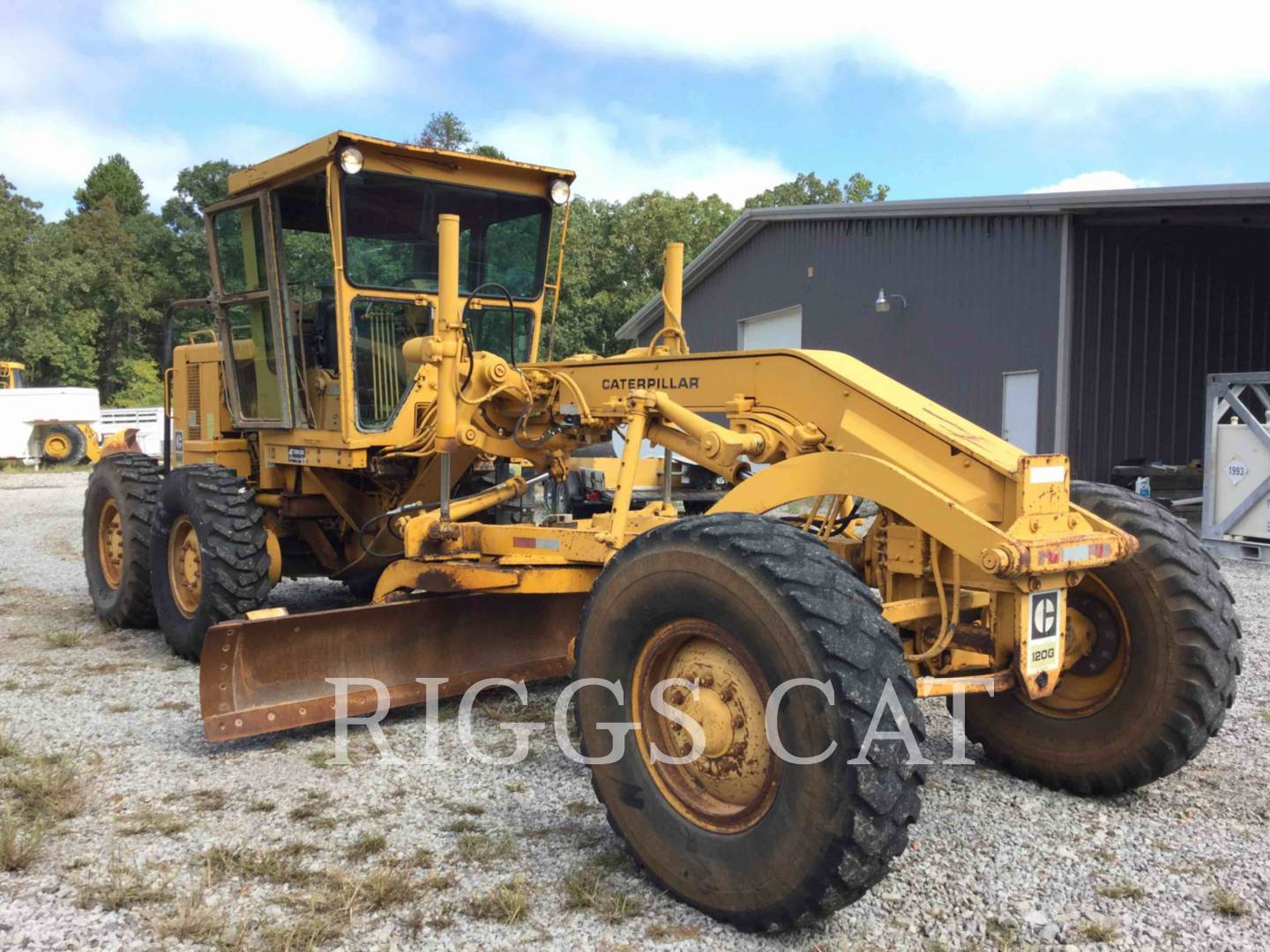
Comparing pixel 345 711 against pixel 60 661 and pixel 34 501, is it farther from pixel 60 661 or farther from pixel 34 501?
pixel 34 501

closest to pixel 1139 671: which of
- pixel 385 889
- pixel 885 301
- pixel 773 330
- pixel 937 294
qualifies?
pixel 385 889

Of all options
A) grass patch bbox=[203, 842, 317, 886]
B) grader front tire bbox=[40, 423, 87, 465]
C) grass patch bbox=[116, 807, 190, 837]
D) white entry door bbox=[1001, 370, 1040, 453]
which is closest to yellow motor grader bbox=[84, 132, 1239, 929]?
grass patch bbox=[116, 807, 190, 837]

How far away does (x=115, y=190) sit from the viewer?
198ft

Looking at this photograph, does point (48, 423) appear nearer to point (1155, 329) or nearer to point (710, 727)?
point (1155, 329)

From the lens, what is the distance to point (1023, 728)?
14.3 ft

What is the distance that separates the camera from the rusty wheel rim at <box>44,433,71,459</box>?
2769 cm

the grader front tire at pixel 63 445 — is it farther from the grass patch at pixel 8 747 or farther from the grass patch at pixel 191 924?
the grass patch at pixel 191 924

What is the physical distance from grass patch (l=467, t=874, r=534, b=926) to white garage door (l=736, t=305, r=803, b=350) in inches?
587

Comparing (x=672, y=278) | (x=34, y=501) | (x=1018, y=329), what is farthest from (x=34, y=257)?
(x=672, y=278)

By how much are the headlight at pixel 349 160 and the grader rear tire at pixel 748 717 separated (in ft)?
10.7

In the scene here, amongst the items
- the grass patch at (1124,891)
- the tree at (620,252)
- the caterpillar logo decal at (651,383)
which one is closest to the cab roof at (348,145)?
the caterpillar logo decal at (651,383)

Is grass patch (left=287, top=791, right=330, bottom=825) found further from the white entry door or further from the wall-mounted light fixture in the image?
the wall-mounted light fixture

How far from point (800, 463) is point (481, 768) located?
1.91m

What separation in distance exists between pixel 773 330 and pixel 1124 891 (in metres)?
16.2
